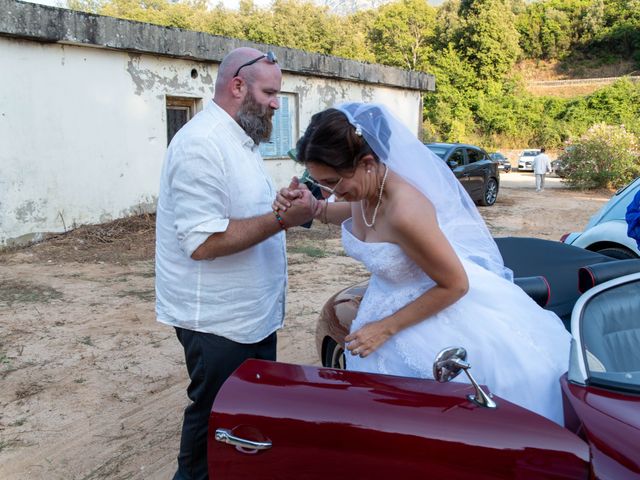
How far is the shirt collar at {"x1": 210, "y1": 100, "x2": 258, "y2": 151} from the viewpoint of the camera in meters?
2.33

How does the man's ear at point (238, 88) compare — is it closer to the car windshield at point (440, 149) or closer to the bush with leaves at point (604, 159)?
the car windshield at point (440, 149)

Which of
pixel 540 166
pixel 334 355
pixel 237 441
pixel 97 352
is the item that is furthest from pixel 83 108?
pixel 540 166

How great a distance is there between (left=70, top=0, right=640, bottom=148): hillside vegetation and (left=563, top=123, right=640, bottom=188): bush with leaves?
25.0 feet

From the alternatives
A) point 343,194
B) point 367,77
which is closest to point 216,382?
point 343,194

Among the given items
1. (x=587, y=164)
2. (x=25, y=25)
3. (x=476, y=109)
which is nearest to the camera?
(x=25, y=25)

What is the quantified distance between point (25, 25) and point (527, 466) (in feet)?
28.6

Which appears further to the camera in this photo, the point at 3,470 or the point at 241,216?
the point at 3,470

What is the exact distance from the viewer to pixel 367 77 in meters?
14.3

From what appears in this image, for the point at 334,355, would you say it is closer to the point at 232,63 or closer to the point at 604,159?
the point at 232,63

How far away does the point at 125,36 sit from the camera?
9211 mm

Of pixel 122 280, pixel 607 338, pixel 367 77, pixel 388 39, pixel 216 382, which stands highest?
pixel 388 39

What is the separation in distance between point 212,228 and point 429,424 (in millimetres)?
1072

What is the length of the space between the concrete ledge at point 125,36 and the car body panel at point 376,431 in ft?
A: 26.2

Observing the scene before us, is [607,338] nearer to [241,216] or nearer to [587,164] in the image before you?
[241,216]
